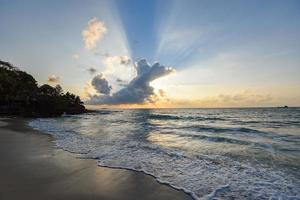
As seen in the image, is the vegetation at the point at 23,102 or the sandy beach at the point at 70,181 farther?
the vegetation at the point at 23,102

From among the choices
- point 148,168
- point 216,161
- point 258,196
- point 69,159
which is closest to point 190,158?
point 216,161

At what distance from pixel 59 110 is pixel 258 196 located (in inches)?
2292

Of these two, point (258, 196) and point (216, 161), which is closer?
point (258, 196)

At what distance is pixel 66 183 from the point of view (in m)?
6.32

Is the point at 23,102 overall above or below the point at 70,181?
above

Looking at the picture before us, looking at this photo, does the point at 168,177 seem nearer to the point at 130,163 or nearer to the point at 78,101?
the point at 130,163

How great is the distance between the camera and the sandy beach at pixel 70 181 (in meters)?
5.54

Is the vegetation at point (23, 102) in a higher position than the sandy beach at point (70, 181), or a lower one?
higher

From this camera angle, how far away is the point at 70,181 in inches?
256

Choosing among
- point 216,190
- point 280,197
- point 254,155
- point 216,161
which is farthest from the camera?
point 254,155

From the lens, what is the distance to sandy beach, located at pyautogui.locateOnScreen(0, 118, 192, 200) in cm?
Answer: 554

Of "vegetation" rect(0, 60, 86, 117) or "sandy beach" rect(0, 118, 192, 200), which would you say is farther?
"vegetation" rect(0, 60, 86, 117)

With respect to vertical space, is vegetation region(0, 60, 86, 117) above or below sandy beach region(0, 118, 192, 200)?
above

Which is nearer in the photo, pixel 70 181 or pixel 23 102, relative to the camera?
→ pixel 70 181
